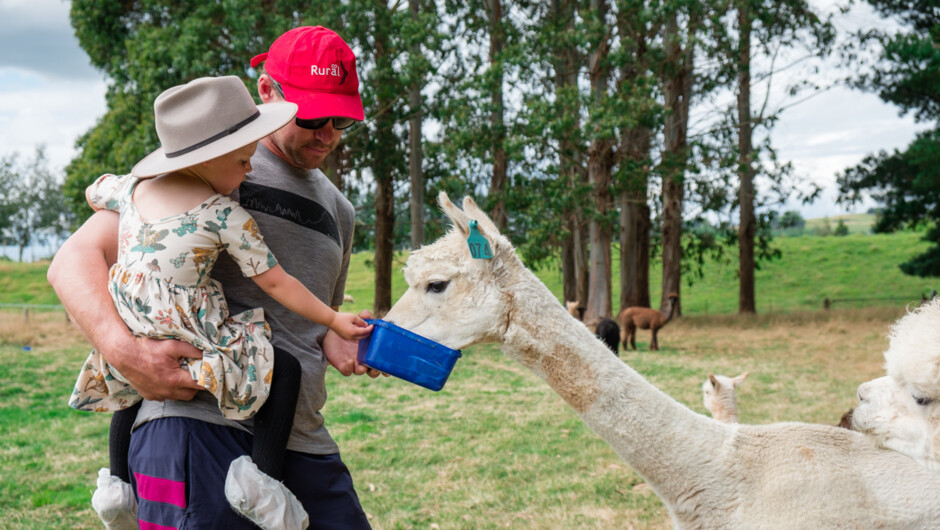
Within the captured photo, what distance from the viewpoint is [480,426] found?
24.6 ft

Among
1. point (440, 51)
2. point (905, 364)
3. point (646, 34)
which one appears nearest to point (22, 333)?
point (440, 51)

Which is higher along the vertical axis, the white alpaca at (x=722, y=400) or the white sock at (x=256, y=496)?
the white sock at (x=256, y=496)

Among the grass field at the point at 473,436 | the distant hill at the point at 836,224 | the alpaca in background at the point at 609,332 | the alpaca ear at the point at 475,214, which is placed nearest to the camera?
the alpaca ear at the point at 475,214

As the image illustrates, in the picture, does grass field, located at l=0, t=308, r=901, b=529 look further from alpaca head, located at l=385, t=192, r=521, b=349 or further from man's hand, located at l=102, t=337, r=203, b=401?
man's hand, located at l=102, t=337, r=203, b=401

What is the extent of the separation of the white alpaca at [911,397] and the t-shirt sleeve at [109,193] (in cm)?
250

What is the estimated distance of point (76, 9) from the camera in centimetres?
1817

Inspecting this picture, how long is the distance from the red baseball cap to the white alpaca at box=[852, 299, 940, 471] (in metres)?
1.97

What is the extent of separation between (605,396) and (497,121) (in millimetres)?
13497

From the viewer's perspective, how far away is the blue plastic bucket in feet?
7.00

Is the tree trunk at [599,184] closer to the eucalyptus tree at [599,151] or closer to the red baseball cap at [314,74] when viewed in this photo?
the eucalyptus tree at [599,151]

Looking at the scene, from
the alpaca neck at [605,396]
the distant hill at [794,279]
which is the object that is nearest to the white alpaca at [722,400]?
the alpaca neck at [605,396]

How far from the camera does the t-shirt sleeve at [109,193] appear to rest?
2004 millimetres

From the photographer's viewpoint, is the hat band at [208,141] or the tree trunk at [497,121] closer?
the hat band at [208,141]

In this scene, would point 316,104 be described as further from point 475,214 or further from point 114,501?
point 114,501
